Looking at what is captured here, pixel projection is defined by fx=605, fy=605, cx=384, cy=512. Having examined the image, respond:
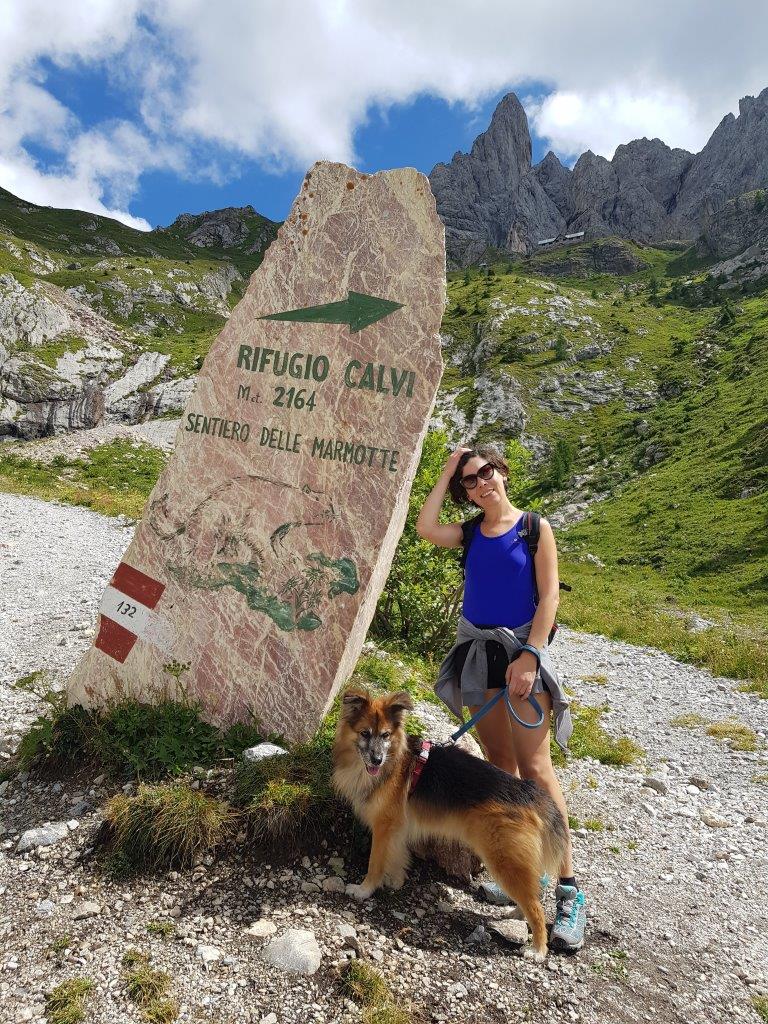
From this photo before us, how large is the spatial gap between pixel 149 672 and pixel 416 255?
566 cm

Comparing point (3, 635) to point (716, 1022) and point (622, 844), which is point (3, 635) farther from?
point (716, 1022)

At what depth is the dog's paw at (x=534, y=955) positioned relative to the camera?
4.71 m

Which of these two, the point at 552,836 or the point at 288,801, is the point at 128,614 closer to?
the point at 288,801

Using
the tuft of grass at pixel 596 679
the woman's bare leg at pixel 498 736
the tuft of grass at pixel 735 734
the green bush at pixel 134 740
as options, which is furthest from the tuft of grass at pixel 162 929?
the tuft of grass at pixel 596 679

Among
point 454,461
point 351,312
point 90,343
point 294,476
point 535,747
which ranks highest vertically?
point 90,343

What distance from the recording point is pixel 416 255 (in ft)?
22.2

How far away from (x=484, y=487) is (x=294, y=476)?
2.37m

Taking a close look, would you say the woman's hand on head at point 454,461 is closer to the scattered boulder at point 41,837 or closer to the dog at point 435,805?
the dog at point 435,805

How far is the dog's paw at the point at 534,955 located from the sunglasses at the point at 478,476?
3.76 metres

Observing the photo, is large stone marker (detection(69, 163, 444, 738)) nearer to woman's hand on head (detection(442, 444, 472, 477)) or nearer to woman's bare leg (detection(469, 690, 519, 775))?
woman's hand on head (detection(442, 444, 472, 477))

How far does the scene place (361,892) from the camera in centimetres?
509

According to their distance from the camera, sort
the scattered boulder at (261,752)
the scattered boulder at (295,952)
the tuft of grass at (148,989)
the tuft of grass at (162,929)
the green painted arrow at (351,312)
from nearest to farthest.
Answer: the tuft of grass at (148,989) → the scattered boulder at (295,952) → the tuft of grass at (162,929) → the scattered boulder at (261,752) → the green painted arrow at (351,312)

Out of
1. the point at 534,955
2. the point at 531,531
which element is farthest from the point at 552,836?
the point at 531,531

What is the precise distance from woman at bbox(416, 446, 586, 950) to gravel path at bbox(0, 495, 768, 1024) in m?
0.61
